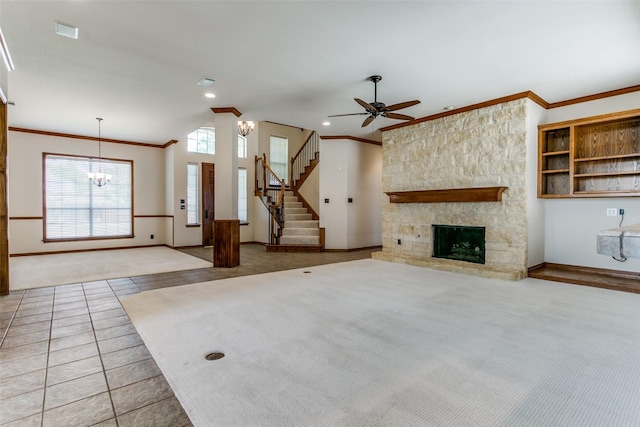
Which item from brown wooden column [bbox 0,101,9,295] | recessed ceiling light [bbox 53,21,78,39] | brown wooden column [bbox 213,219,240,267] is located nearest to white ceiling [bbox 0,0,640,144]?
recessed ceiling light [bbox 53,21,78,39]

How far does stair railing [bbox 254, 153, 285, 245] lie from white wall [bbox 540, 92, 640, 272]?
5951mm

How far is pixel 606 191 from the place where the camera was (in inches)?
183

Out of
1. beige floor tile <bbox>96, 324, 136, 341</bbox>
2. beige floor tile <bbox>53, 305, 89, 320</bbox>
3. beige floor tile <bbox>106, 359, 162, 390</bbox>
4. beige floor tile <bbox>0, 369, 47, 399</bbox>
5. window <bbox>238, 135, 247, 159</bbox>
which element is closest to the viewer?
beige floor tile <bbox>0, 369, 47, 399</bbox>

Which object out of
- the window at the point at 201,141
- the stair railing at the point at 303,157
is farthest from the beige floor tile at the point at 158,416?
the stair railing at the point at 303,157

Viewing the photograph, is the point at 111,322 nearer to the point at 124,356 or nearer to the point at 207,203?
the point at 124,356

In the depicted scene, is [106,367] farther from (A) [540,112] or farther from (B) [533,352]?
(A) [540,112]

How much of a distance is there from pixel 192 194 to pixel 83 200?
266 centimetres

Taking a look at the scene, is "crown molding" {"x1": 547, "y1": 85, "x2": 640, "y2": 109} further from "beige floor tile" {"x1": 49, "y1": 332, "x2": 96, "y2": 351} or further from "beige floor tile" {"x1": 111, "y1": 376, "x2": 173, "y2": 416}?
"beige floor tile" {"x1": 49, "y1": 332, "x2": 96, "y2": 351}

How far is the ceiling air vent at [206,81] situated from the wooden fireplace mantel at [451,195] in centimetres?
407

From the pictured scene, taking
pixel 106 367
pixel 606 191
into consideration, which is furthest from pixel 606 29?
pixel 106 367

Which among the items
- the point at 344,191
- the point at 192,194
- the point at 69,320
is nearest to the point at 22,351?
the point at 69,320

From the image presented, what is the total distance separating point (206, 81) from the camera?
4469 millimetres

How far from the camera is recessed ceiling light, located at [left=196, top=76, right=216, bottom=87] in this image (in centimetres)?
439

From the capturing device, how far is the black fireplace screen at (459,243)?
219 inches
